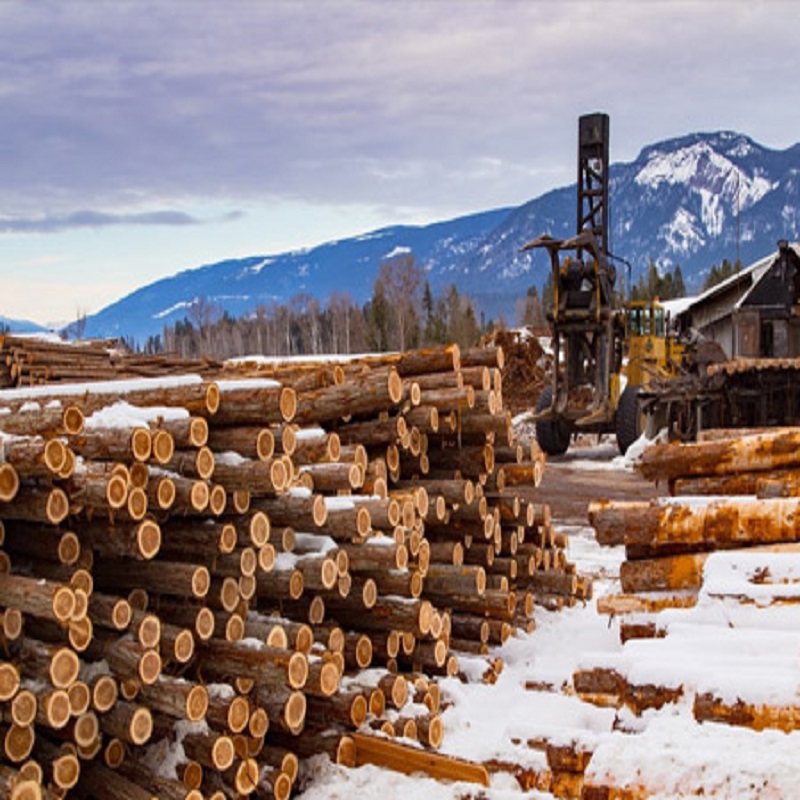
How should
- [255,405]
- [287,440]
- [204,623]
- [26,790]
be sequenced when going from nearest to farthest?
[26,790], [204,623], [255,405], [287,440]

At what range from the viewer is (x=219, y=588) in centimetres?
646

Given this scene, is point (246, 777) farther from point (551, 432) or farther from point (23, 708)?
point (551, 432)

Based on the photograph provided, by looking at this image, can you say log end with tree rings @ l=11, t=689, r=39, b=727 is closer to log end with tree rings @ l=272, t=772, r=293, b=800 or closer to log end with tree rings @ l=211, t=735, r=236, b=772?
log end with tree rings @ l=211, t=735, r=236, b=772

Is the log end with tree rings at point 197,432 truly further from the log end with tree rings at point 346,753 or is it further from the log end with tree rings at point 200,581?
the log end with tree rings at point 346,753

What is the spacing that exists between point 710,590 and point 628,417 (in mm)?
19005

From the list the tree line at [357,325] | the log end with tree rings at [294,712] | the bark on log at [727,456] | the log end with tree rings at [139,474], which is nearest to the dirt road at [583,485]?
the bark on log at [727,456]

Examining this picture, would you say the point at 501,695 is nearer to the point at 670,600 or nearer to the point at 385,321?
the point at 670,600

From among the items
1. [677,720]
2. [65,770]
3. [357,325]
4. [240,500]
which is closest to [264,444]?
[240,500]

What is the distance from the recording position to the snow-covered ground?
119 inches

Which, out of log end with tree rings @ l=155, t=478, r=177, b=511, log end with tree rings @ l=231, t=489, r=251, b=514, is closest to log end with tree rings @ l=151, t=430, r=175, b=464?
log end with tree rings @ l=155, t=478, r=177, b=511

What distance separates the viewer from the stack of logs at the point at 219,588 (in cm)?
555

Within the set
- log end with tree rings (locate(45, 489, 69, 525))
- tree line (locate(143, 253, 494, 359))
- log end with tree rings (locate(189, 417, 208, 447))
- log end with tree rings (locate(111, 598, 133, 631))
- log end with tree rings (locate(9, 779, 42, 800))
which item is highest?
tree line (locate(143, 253, 494, 359))

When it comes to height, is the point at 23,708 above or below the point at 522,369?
below

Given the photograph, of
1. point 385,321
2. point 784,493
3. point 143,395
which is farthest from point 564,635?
point 385,321
